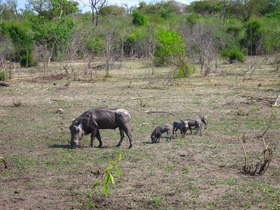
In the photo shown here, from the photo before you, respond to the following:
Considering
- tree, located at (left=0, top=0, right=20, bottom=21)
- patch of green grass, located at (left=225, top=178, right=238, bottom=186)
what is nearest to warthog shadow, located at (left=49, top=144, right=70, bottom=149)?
patch of green grass, located at (left=225, top=178, right=238, bottom=186)

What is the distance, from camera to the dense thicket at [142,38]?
87.9ft

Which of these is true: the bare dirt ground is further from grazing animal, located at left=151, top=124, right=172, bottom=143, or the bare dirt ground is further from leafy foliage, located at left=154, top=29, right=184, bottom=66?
leafy foliage, located at left=154, top=29, right=184, bottom=66

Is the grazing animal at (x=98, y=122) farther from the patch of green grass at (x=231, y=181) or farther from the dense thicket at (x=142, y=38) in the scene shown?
the dense thicket at (x=142, y=38)

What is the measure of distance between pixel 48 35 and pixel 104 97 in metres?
16.6

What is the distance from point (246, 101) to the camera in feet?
55.8

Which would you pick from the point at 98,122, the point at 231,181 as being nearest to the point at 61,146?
the point at 98,122

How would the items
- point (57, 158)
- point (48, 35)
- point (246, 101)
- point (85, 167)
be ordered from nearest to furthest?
1. point (85, 167)
2. point (57, 158)
3. point (246, 101)
4. point (48, 35)

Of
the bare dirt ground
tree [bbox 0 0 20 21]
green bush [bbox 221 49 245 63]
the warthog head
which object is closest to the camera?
the bare dirt ground

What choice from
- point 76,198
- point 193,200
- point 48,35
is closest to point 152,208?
point 193,200

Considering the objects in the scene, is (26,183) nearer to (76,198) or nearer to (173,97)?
(76,198)

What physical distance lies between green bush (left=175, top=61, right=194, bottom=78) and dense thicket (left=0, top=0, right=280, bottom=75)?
0.18 ft

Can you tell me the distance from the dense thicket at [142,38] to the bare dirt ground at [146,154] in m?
7.45

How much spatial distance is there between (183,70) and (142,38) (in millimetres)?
15997

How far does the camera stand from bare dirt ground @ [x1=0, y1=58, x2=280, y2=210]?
7.51 meters
